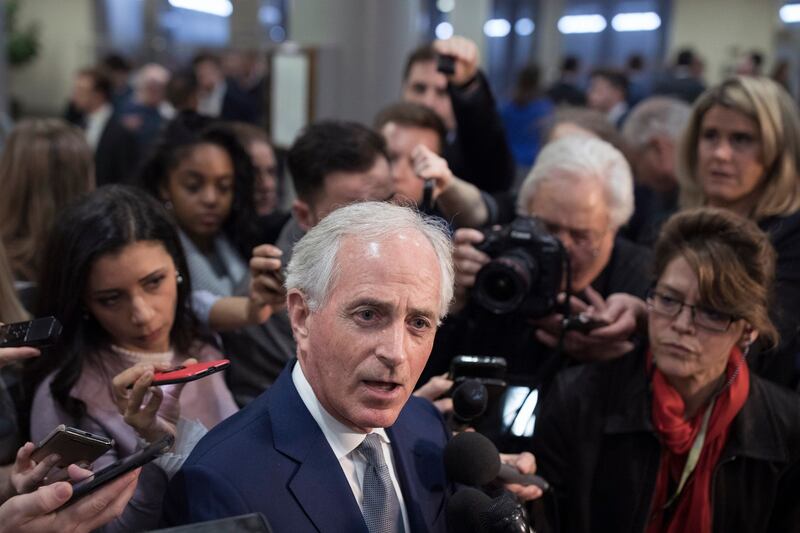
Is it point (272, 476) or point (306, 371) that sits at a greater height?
point (306, 371)

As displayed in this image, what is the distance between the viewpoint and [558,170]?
272 cm

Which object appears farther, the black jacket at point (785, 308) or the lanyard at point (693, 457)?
the black jacket at point (785, 308)

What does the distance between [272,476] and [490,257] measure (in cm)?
107

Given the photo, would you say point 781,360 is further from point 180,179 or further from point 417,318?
point 180,179

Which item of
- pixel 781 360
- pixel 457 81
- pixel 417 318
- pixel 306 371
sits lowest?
pixel 781 360

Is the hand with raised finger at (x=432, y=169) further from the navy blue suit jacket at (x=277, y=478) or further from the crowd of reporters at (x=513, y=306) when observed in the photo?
the navy blue suit jacket at (x=277, y=478)

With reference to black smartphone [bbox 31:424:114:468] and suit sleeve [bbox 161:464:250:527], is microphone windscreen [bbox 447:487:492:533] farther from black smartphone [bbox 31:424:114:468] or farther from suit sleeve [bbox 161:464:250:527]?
black smartphone [bbox 31:424:114:468]

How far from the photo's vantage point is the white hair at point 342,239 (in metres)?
1.57

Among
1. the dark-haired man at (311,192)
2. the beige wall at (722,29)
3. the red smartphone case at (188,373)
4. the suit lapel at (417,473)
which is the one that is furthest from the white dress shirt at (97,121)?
the beige wall at (722,29)

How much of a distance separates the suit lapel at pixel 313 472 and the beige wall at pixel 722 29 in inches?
556

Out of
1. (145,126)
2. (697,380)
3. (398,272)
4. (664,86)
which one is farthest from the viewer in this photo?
(664,86)

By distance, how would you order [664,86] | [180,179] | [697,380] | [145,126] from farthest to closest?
[664,86], [145,126], [180,179], [697,380]

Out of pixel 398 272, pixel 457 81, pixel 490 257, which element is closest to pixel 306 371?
pixel 398 272

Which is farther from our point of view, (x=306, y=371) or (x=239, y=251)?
(x=239, y=251)
